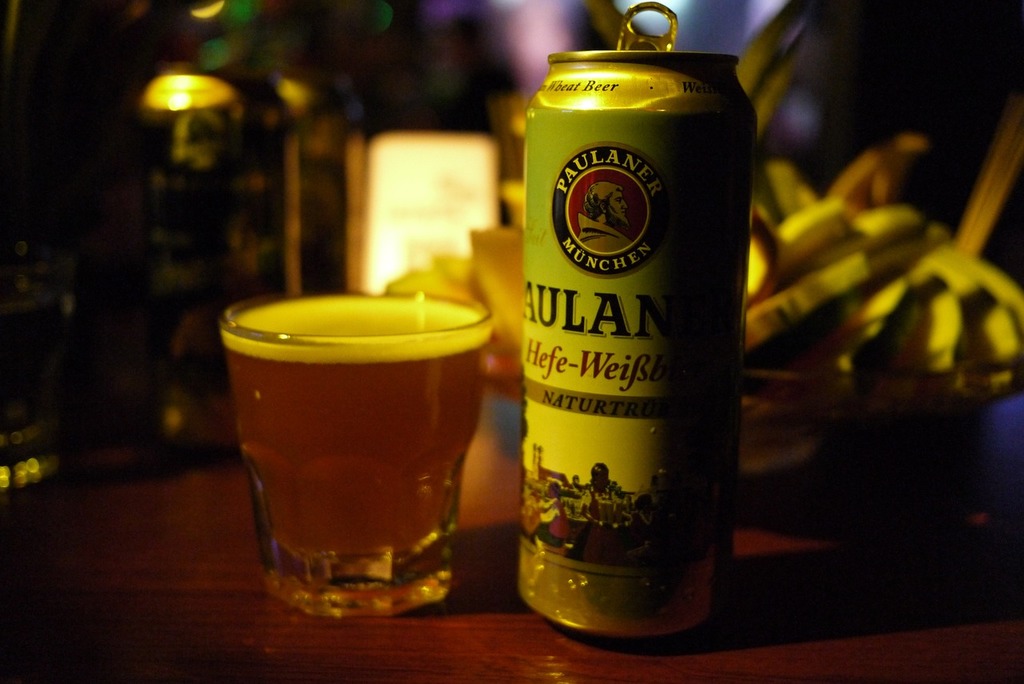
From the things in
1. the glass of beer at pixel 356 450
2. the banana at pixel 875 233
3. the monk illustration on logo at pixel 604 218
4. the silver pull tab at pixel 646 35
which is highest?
the silver pull tab at pixel 646 35

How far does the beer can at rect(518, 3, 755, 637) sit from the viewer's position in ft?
1.91

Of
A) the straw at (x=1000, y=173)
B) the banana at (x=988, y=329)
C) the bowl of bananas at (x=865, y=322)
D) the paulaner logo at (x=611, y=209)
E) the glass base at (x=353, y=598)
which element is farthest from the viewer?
the straw at (x=1000, y=173)

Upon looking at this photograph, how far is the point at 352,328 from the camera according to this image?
77 cm

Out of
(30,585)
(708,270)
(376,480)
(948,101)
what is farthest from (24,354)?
(948,101)

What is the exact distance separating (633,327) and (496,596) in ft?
0.79

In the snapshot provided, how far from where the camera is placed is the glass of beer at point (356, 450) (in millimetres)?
660

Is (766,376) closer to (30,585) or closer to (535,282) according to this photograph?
(535,282)

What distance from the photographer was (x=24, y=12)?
83cm

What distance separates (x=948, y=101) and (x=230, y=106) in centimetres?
173

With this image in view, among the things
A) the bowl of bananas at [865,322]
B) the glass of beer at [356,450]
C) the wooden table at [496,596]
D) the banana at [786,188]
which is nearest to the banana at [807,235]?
the bowl of bananas at [865,322]

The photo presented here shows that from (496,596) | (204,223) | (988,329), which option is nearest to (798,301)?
(988,329)

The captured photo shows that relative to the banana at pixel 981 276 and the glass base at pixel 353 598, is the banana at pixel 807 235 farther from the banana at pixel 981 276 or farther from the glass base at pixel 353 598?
the glass base at pixel 353 598

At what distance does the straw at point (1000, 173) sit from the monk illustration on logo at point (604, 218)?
629 millimetres

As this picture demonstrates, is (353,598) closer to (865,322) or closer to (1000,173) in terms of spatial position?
(865,322)
